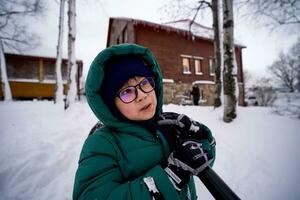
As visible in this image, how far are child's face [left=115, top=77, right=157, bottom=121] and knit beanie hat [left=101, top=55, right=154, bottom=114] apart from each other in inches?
1.5

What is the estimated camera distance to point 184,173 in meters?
1.17

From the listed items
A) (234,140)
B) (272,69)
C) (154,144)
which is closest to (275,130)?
(234,140)

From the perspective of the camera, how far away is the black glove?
1.46 m

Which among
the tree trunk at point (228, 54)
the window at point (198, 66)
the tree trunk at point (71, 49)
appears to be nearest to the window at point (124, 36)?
the window at point (198, 66)

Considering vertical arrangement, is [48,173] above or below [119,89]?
below

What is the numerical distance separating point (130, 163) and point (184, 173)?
35 cm

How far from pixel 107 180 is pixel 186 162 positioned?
0.44 metres

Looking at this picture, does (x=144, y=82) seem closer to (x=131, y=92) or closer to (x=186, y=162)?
(x=131, y=92)

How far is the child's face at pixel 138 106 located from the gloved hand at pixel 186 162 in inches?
15.0

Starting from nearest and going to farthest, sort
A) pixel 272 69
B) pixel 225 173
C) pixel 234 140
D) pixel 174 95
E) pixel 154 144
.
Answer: pixel 154 144, pixel 225 173, pixel 234 140, pixel 174 95, pixel 272 69

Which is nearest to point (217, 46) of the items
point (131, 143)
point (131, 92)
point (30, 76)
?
point (131, 92)

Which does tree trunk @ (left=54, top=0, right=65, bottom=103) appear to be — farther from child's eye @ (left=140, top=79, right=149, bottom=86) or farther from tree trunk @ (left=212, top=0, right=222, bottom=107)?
child's eye @ (left=140, top=79, right=149, bottom=86)

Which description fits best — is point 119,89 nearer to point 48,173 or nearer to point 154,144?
point 154,144

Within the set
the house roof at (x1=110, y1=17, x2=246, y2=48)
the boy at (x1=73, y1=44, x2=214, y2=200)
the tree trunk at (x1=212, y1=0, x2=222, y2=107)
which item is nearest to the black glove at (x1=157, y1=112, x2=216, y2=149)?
the boy at (x1=73, y1=44, x2=214, y2=200)
